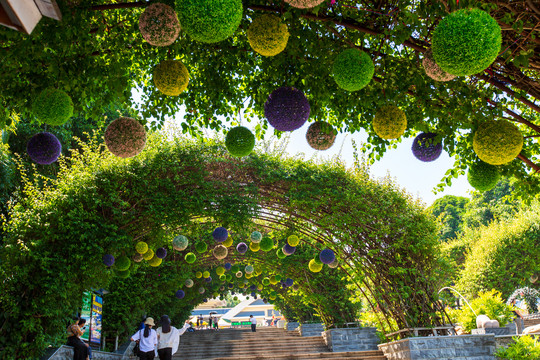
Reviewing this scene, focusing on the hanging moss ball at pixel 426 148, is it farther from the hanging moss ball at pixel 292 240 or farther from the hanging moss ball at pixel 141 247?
the hanging moss ball at pixel 141 247

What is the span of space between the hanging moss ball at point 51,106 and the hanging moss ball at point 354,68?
2.57 m

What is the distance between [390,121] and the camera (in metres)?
3.82

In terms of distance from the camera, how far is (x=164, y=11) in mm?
3172

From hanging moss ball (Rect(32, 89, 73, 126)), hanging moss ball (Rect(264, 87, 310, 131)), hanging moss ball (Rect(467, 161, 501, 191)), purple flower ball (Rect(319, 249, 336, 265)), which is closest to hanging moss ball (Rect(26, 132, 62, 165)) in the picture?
hanging moss ball (Rect(32, 89, 73, 126))

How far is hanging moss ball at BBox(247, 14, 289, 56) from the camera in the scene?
3.12 m

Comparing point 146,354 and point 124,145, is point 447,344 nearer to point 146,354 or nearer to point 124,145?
point 146,354

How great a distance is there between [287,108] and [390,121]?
0.96 meters

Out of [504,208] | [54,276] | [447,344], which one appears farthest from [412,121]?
[504,208]

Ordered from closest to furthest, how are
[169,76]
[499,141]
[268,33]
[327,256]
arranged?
[268,33] < [499,141] < [169,76] < [327,256]

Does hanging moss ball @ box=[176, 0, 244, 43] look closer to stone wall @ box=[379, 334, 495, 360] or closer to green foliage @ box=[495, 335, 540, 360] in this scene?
stone wall @ box=[379, 334, 495, 360]

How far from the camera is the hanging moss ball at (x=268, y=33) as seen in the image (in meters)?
3.12

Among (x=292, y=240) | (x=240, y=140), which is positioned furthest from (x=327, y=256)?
(x=240, y=140)

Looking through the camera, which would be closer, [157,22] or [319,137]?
[157,22]

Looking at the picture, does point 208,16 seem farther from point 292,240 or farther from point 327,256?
point 327,256
